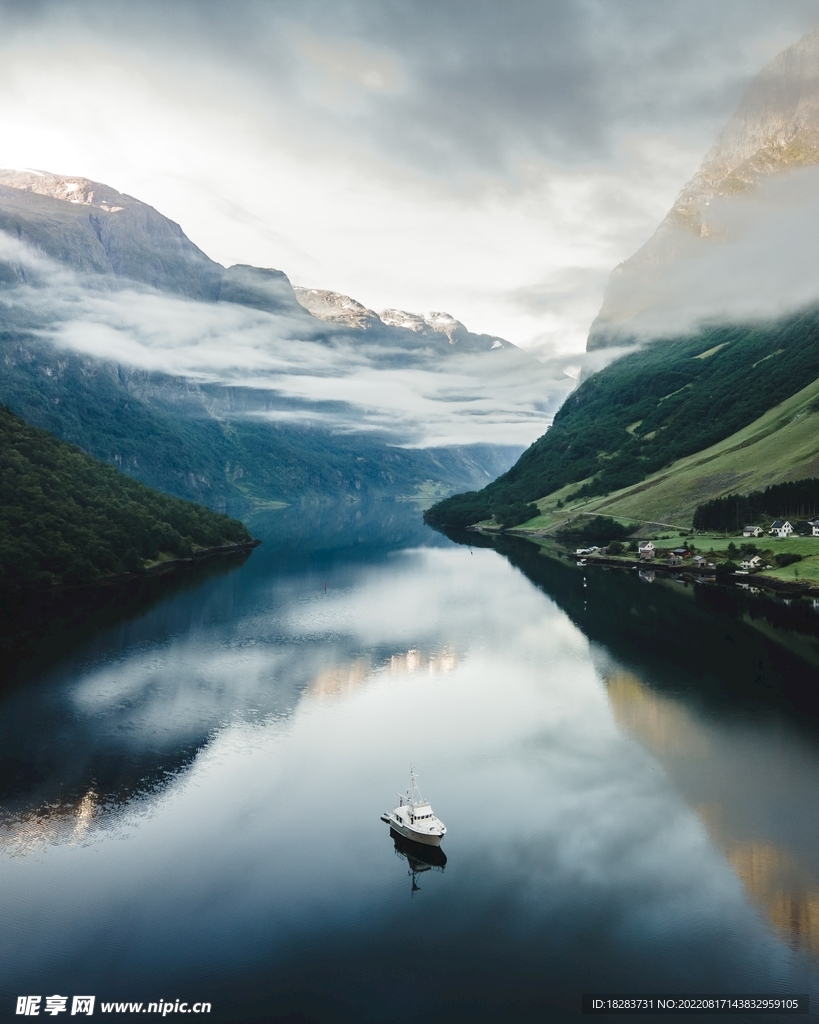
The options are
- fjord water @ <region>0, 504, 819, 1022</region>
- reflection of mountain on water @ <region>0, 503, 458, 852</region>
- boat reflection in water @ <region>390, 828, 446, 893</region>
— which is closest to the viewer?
fjord water @ <region>0, 504, 819, 1022</region>

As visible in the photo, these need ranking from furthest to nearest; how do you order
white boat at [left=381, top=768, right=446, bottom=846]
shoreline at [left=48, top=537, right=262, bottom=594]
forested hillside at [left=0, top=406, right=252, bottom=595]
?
shoreline at [left=48, top=537, right=262, bottom=594]
forested hillside at [left=0, top=406, right=252, bottom=595]
white boat at [left=381, top=768, right=446, bottom=846]

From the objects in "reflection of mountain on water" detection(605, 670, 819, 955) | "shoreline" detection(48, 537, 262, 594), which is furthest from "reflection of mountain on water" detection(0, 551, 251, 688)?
"reflection of mountain on water" detection(605, 670, 819, 955)

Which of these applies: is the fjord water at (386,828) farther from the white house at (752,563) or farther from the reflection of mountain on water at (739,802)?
the white house at (752,563)

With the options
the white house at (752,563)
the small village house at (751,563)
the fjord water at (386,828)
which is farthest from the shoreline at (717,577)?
the fjord water at (386,828)

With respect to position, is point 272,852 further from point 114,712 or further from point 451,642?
point 451,642

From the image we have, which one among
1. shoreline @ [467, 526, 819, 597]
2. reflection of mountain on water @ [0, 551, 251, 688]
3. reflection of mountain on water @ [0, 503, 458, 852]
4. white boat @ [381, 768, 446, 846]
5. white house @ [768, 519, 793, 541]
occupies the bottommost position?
reflection of mountain on water @ [0, 551, 251, 688]

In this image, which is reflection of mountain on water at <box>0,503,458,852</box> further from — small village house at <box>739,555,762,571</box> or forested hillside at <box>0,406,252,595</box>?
small village house at <box>739,555,762,571</box>
